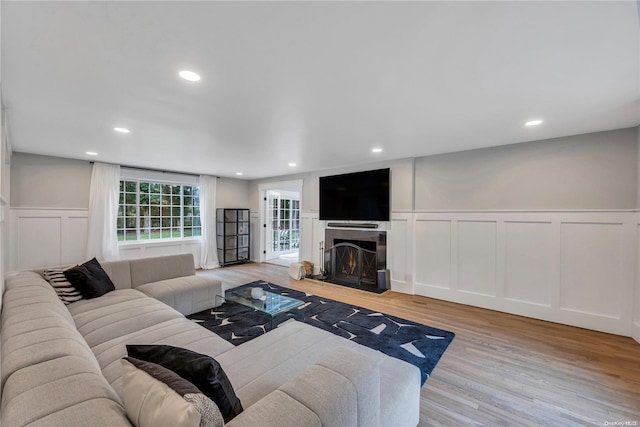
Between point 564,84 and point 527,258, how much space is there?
229cm

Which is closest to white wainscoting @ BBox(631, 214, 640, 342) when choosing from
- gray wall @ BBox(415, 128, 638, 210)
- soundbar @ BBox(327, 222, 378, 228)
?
gray wall @ BBox(415, 128, 638, 210)

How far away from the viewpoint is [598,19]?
124 cm

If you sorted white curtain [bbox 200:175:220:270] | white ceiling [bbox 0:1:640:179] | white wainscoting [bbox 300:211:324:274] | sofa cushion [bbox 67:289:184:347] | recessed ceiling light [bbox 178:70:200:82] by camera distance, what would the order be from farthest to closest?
1. white curtain [bbox 200:175:220:270]
2. white wainscoting [bbox 300:211:324:274]
3. sofa cushion [bbox 67:289:184:347]
4. recessed ceiling light [bbox 178:70:200:82]
5. white ceiling [bbox 0:1:640:179]

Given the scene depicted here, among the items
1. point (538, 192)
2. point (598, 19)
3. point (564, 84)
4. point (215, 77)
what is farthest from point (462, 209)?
point (215, 77)

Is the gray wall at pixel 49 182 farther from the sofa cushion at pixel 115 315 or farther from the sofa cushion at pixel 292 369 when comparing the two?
the sofa cushion at pixel 292 369

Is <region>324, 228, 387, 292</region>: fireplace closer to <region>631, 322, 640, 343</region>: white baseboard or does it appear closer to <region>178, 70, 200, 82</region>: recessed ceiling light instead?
<region>631, 322, 640, 343</region>: white baseboard

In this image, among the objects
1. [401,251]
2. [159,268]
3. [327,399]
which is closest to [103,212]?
[159,268]

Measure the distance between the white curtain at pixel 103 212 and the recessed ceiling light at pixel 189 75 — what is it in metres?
4.28

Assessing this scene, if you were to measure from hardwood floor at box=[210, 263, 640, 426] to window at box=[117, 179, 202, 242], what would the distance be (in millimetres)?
5072

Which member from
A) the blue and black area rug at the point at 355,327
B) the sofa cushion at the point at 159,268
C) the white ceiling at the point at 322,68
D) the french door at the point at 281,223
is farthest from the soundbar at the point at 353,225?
the sofa cushion at the point at 159,268

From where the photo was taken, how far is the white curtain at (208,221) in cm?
613

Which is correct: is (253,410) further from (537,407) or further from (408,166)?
(408,166)

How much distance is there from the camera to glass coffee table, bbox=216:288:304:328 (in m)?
2.75

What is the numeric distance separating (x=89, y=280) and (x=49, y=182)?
2953 millimetres
